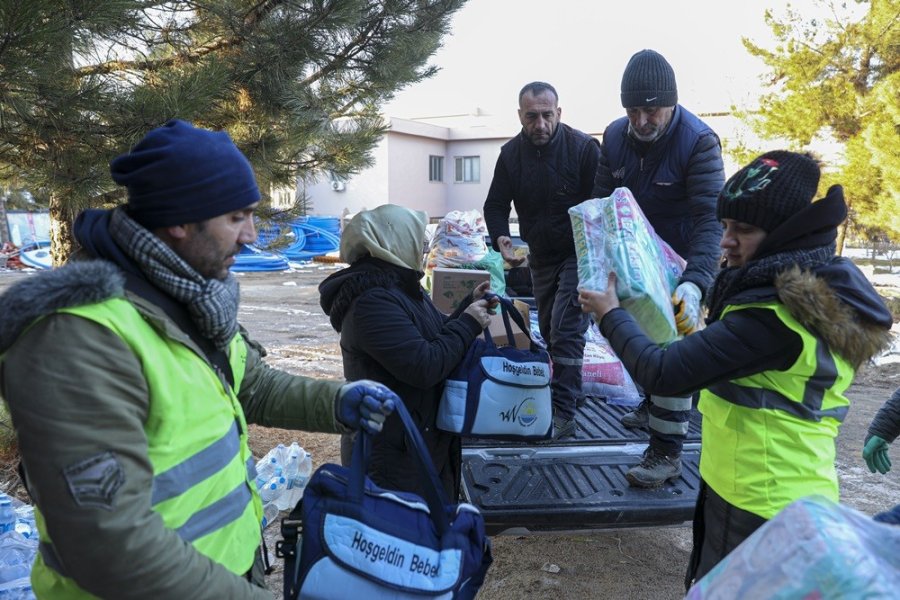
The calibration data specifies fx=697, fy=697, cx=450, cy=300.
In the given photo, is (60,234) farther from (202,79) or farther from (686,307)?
(686,307)

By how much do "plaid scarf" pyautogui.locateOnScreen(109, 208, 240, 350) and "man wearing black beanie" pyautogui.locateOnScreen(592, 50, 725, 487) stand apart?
2277 mm

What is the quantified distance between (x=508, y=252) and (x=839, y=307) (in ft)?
8.82

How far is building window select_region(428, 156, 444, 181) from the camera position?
3144 centimetres

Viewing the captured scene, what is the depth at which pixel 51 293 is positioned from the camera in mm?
1235

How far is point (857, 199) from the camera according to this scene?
12438mm

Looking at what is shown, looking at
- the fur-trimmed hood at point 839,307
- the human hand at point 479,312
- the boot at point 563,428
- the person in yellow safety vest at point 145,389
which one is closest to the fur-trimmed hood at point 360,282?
the human hand at point 479,312

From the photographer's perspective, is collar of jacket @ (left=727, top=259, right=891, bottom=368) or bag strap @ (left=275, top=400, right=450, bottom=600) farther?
collar of jacket @ (left=727, top=259, right=891, bottom=368)

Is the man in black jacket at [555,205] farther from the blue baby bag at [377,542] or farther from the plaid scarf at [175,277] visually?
the plaid scarf at [175,277]

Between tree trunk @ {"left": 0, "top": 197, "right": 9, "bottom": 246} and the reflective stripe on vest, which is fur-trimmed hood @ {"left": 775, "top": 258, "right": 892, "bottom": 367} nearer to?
the reflective stripe on vest

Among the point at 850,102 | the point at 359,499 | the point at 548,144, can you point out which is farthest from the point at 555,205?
the point at 850,102

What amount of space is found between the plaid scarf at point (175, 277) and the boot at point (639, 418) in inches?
127

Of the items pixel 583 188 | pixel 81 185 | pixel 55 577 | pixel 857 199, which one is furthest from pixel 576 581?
pixel 857 199

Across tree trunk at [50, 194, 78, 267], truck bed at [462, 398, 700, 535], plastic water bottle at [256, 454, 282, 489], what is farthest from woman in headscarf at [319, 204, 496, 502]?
tree trunk at [50, 194, 78, 267]

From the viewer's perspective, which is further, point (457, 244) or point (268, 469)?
point (457, 244)
